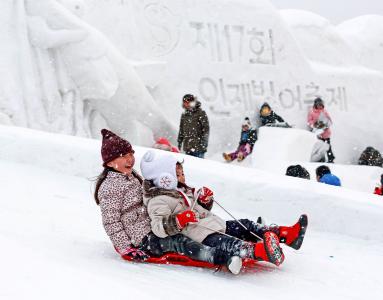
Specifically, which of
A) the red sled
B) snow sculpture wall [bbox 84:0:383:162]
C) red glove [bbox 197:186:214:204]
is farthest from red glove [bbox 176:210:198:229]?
snow sculpture wall [bbox 84:0:383:162]

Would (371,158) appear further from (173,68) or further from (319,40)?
(173,68)

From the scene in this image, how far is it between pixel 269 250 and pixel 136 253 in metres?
0.65

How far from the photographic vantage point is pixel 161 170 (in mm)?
3057

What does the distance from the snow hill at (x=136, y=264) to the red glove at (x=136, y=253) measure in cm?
4

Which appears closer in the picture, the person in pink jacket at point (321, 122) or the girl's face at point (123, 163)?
the girl's face at point (123, 163)

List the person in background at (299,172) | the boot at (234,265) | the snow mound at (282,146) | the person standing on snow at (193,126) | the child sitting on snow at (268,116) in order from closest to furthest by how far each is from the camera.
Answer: the boot at (234,265), the person in background at (299,172), the person standing on snow at (193,126), the snow mound at (282,146), the child sitting on snow at (268,116)

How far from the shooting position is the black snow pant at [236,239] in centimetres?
286

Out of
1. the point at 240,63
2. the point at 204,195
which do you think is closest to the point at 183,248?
the point at 204,195

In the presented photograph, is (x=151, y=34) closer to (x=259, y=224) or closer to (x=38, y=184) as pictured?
(x=38, y=184)

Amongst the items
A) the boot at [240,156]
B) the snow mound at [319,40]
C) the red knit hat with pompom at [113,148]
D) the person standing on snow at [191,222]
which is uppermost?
the snow mound at [319,40]

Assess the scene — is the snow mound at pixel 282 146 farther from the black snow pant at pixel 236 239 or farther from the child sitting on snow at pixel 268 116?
the black snow pant at pixel 236 239

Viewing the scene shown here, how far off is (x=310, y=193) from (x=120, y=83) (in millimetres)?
4572

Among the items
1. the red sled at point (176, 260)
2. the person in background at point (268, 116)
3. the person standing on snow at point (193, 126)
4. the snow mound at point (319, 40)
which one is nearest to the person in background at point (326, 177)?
the person standing on snow at point (193, 126)

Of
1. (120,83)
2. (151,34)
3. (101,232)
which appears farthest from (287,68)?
(101,232)
